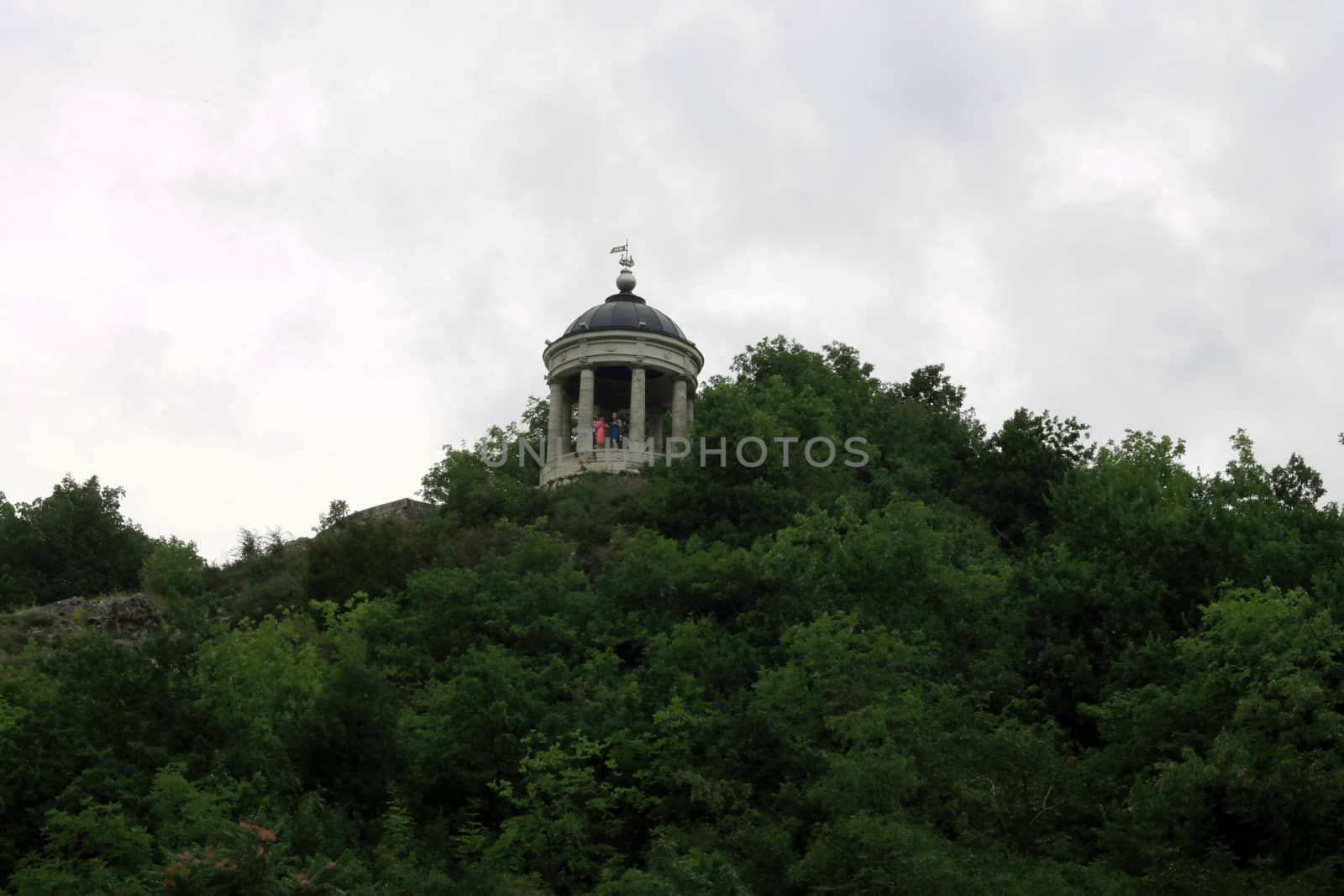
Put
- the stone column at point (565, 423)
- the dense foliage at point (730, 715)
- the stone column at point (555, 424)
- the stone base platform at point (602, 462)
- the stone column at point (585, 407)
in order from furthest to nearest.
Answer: the stone column at point (565, 423), the stone column at point (555, 424), the stone column at point (585, 407), the stone base platform at point (602, 462), the dense foliage at point (730, 715)

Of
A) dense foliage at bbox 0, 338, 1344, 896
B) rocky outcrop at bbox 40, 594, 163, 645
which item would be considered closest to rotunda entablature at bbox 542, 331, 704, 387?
dense foliage at bbox 0, 338, 1344, 896

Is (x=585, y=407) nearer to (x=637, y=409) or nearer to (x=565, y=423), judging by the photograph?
(x=637, y=409)

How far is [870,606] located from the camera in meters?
39.7

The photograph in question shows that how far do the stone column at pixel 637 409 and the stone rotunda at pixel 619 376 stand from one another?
28 mm

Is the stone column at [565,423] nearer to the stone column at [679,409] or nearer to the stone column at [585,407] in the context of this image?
the stone column at [585,407]

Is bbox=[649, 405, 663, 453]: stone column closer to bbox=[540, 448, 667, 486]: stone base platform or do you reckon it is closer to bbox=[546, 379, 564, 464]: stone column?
bbox=[540, 448, 667, 486]: stone base platform

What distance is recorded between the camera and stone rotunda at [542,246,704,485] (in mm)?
56750

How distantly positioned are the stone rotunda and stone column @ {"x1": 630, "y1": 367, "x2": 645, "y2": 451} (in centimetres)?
3

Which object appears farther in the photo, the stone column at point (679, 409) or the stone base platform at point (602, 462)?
the stone column at point (679, 409)

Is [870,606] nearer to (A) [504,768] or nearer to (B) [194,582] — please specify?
(A) [504,768]

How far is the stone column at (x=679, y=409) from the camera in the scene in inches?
2228

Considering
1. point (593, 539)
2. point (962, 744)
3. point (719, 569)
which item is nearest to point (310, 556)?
point (593, 539)

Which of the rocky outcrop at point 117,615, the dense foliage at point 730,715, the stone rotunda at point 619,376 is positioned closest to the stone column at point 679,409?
the stone rotunda at point 619,376

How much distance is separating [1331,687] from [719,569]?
15.2 meters
